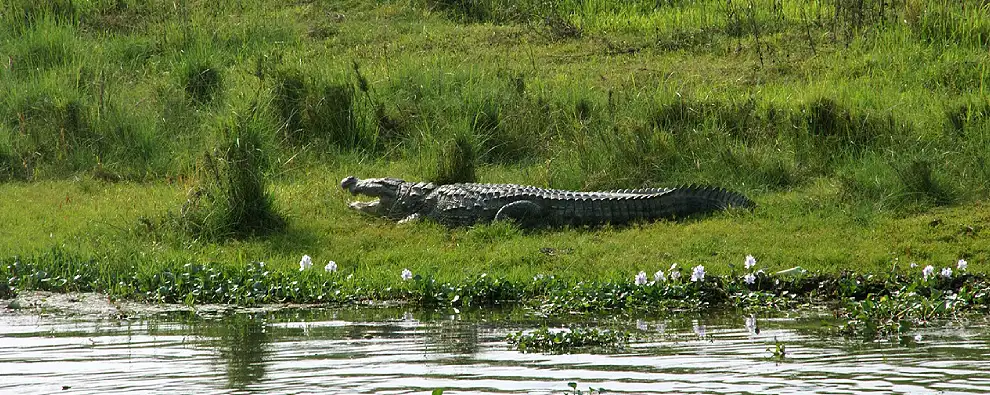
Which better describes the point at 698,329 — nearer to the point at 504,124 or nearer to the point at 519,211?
the point at 519,211

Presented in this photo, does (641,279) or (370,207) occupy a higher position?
(641,279)

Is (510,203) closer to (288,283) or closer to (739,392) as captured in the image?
(288,283)

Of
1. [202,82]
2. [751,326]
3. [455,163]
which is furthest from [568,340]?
[202,82]

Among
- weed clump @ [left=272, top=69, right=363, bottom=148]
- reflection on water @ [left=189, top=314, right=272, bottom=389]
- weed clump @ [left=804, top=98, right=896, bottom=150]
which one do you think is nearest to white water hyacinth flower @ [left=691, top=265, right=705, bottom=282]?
reflection on water @ [left=189, top=314, right=272, bottom=389]

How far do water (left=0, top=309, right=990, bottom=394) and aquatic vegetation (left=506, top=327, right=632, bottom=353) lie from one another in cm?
8

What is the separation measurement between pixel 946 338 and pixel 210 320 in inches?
139

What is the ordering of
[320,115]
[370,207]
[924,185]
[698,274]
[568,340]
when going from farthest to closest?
[320,115]
[370,207]
[924,185]
[698,274]
[568,340]

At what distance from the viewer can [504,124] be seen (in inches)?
426

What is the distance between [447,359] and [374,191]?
4.45 metres

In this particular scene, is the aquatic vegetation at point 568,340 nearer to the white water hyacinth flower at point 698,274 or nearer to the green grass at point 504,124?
the white water hyacinth flower at point 698,274

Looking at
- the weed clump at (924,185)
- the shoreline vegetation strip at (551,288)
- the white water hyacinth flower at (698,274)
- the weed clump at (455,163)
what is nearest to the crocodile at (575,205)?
the weed clump at (455,163)

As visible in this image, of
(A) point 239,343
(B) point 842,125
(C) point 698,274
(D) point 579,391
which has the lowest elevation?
(B) point 842,125

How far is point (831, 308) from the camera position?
6582 millimetres

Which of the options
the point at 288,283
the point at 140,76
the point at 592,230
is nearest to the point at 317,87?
the point at 140,76
